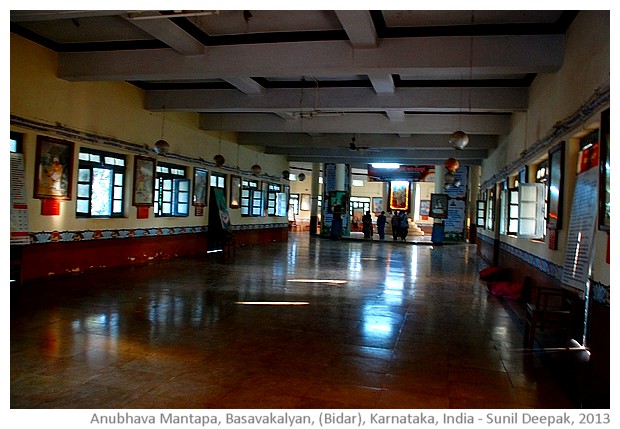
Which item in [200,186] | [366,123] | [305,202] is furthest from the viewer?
[305,202]

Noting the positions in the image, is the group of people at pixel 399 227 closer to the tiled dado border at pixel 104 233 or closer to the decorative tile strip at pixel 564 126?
the tiled dado border at pixel 104 233

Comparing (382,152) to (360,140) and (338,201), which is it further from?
(338,201)

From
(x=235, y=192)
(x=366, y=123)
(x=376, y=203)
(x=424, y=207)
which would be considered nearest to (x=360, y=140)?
(x=366, y=123)

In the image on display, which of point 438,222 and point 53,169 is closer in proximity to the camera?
point 53,169

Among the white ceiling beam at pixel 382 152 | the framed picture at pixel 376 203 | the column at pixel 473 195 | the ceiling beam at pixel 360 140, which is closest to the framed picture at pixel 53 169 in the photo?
the ceiling beam at pixel 360 140

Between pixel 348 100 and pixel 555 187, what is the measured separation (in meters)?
4.30

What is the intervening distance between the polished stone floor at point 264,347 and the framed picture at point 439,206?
11.4 metres

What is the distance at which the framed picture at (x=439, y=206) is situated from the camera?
19.5 metres

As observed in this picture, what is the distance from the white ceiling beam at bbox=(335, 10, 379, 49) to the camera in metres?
5.33

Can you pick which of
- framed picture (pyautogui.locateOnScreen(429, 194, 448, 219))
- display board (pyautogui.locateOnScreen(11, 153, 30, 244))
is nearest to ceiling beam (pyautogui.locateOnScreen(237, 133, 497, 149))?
framed picture (pyautogui.locateOnScreen(429, 194, 448, 219))

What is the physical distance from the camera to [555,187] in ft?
18.2

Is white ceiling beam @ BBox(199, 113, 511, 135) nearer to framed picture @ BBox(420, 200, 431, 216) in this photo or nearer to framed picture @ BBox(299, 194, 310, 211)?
framed picture @ BBox(299, 194, 310, 211)

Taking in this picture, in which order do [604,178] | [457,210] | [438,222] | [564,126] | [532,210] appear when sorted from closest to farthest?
1. [604,178]
2. [564,126]
3. [532,210]
4. [438,222]
5. [457,210]

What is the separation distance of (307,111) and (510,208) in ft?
13.6
